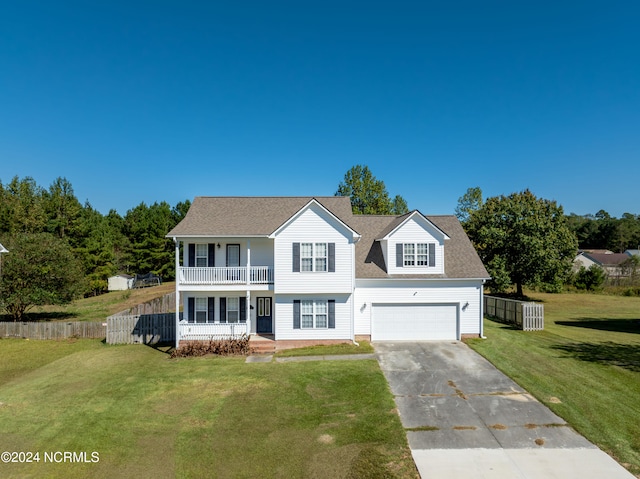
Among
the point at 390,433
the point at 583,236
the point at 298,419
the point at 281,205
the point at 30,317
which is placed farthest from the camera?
the point at 583,236

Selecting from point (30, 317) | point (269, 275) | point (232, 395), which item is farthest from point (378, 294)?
point (30, 317)

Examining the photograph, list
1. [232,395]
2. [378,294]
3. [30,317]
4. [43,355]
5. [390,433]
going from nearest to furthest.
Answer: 1. [390,433]
2. [232,395]
3. [43,355]
4. [378,294]
5. [30,317]

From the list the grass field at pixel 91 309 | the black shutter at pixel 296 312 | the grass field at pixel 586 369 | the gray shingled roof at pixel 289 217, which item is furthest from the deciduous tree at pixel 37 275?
the grass field at pixel 586 369

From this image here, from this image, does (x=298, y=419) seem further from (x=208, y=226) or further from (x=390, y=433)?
(x=208, y=226)

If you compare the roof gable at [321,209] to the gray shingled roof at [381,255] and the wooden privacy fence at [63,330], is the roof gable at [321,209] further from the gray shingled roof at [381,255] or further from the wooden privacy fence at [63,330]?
the wooden privacy fence at [63,330]

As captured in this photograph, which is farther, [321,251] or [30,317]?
[30,317]
